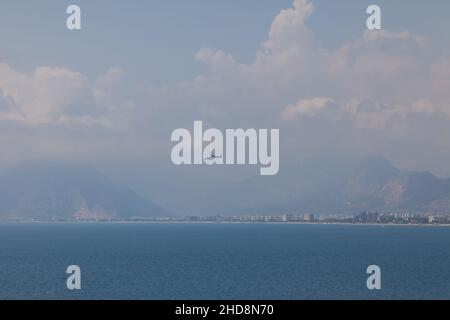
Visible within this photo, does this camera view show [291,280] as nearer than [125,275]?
Yes

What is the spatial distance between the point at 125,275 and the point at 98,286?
1090 cm

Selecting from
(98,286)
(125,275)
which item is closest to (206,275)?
(125,275)
